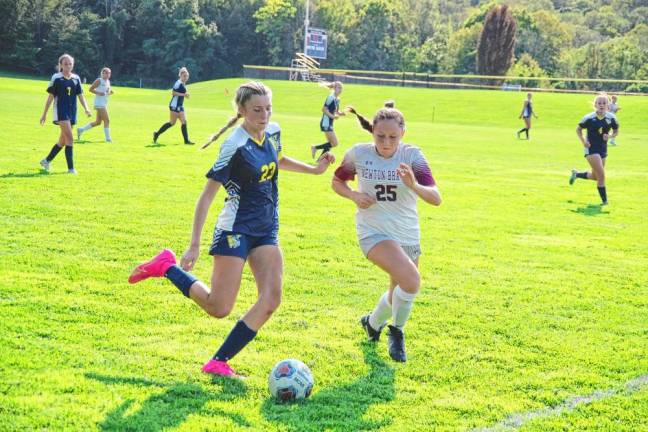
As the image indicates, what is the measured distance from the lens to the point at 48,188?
493 inches

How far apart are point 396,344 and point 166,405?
1.95m

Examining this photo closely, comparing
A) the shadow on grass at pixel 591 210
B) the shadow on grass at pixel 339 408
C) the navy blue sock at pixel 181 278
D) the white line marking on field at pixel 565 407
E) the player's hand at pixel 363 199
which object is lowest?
the shadow on grass at pixel 339 408

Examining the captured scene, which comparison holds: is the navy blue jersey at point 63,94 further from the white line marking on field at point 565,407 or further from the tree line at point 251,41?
the tree line at point 251,41

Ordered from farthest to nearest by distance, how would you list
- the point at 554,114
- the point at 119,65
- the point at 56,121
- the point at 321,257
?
the point at 119,65 < the point at 554,114 < the point at 56,121 < the point at 321,257

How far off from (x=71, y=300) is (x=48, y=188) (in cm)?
647

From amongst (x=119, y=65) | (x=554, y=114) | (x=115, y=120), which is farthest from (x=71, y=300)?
(x=119, y=65)

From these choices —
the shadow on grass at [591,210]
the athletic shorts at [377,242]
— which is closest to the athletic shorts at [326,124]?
the shadow on grass at [591,210]

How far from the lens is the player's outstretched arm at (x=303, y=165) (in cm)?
593

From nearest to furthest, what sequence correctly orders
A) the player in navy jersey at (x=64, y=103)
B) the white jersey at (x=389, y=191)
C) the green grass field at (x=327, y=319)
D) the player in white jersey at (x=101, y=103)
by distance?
1. the green grass field at (x=327, y=319)
2. the white jersey at (x=389, y=191)
3. the player in navy jersey at (x=64, y=103)
4. the player in white jersey at (x=101, y=103)

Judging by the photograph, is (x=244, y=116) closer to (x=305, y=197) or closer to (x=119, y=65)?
(x=305, y=197)

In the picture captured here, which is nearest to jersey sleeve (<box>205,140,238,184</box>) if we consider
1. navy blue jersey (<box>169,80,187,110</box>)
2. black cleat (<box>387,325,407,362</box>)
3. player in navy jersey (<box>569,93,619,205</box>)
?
black cleat (<box>387,325,407,362</box>)

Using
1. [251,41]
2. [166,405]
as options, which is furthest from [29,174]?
[251,41]

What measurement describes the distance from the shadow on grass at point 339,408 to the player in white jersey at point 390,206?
0.61 metres

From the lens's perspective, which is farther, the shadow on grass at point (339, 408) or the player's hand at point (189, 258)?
the player's hand at point (189, 258)
